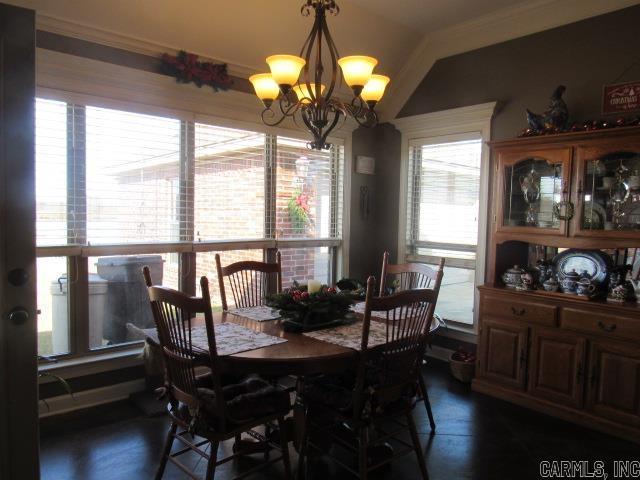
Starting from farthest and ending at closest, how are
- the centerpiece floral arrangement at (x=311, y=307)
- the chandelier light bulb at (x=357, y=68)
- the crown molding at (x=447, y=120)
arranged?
the crown molding at (x=447, y=120) → the centerpiece floral arrangement at (x=311, y=307) → the chandelier light bulb at (x=357, y=68)

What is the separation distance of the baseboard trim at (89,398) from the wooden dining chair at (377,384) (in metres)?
1.51

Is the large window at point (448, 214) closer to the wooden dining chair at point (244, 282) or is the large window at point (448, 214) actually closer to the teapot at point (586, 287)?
the teapot at point (586, 287)

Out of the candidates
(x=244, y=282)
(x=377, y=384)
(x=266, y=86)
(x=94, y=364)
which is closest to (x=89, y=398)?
(x=94, y=364)

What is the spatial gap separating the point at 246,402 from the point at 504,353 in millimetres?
2083

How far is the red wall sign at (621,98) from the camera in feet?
9.54

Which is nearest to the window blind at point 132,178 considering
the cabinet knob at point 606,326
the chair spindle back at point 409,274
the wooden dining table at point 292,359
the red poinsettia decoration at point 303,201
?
the red poinsettia decoration at point 303,201

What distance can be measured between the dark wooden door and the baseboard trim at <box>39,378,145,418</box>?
1.18 metres

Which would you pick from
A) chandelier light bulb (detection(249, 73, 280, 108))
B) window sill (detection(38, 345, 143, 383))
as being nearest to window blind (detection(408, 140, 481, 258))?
chandelier light bulb (detection(249, 73, 280, 108))

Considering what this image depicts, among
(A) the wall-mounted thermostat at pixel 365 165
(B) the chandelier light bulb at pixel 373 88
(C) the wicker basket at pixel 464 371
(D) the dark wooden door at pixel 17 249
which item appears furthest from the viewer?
(A) the wall-mounted thermostat at pixel 365 165

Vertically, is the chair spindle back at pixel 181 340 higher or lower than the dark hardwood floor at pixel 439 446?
higher

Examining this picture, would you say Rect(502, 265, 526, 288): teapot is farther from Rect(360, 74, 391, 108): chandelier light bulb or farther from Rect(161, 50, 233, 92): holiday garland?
Rect(161, 50, 233, 92): holiday garland

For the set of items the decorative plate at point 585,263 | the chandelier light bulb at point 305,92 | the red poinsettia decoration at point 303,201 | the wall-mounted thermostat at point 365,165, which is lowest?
the decorative plate at point 585,263

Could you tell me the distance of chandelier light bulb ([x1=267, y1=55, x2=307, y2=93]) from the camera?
217cm

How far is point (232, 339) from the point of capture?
212cm
